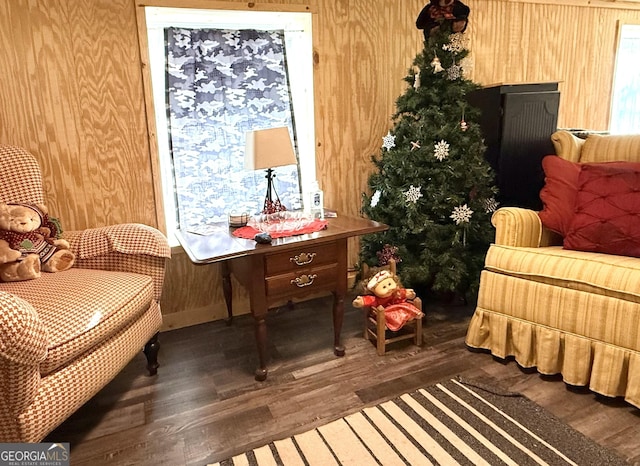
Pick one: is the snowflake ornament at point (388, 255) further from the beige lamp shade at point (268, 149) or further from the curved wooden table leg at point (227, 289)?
the curved wooden table leg at point (227, 289)

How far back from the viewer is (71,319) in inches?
59.0

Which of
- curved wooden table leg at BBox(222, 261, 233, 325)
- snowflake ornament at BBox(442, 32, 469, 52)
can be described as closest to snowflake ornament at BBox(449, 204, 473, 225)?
snowflake ornament at BBox(442, 32, 469, 52)

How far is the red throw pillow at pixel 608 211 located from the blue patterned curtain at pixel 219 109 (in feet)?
5.52

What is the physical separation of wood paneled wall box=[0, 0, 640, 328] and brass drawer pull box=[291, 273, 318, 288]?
85 centimetres

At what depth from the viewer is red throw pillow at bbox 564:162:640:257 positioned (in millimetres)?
1938

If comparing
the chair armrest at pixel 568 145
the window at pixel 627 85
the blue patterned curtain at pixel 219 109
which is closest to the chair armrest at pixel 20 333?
the blue patterned curtain at pixel 219 109

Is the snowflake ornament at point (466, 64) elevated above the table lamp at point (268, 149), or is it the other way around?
the snowflake ornament at point (466, 64)

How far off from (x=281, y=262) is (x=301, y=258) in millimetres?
97

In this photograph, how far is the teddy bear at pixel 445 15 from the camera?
236 centimetres

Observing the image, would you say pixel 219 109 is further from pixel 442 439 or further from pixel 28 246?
pixel 442 439

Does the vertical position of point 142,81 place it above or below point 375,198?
above

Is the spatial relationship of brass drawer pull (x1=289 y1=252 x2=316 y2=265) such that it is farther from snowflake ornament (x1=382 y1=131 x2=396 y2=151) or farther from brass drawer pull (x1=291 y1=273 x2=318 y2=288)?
snowflake ornament (x1=382 y1=131 x2=396 y2=151)

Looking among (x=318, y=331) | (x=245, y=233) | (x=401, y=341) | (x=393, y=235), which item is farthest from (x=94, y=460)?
(x=393, y=235)

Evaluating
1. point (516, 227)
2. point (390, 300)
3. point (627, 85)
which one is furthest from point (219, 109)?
point (627, 85)
